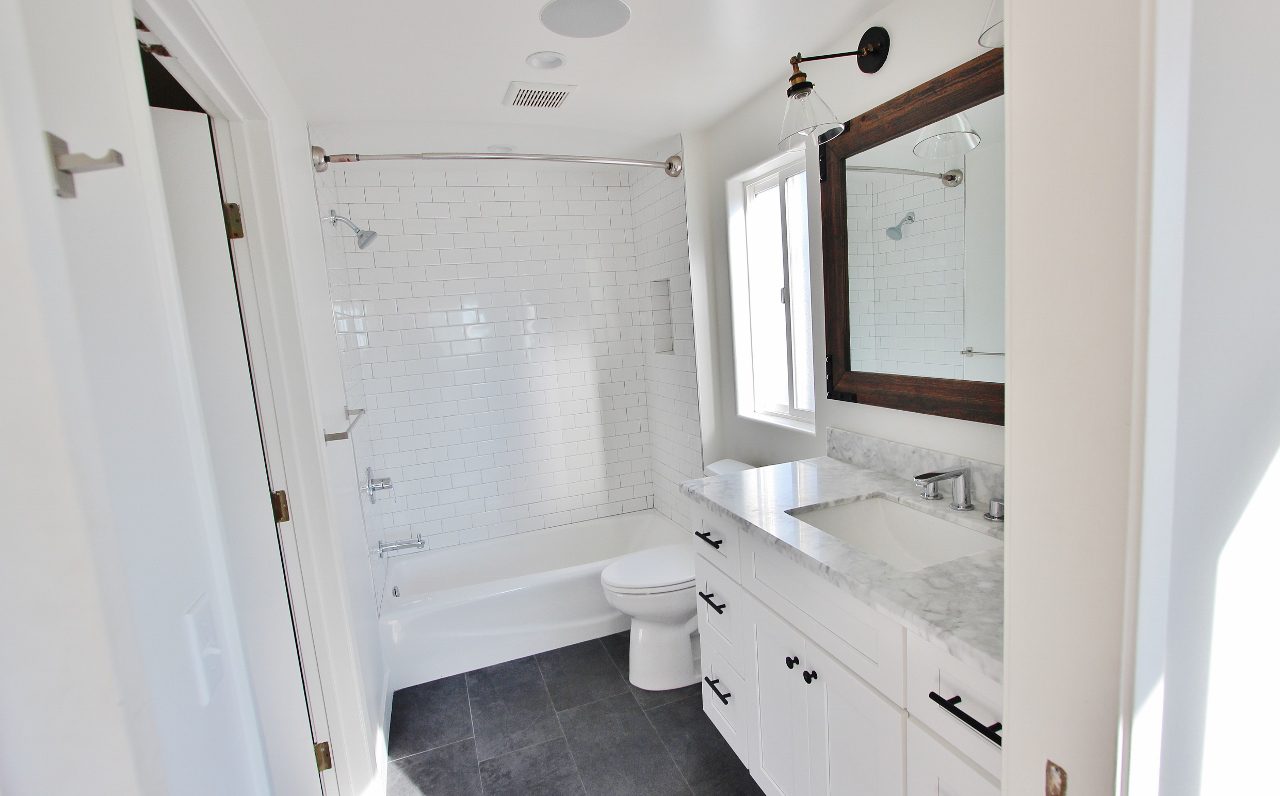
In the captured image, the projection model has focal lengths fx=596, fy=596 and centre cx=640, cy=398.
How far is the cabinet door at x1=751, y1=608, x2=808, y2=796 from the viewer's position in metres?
1.54

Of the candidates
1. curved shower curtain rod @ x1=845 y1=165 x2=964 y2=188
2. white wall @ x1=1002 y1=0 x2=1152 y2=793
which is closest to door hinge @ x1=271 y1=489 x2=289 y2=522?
white wall @ x1=1002 y1=0 x2=1152 y2=793

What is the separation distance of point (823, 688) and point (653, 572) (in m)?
1.15

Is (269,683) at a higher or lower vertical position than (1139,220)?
lower

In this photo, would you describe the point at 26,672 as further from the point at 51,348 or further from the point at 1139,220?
the point at 1139,220

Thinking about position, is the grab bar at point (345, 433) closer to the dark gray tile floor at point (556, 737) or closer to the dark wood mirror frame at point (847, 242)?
the dark gray tile floor at point (556, 737)

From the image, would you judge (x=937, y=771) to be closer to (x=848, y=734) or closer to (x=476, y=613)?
(x=848, y=734)

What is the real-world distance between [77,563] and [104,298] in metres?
0.34

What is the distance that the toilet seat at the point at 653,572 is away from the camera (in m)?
2.40

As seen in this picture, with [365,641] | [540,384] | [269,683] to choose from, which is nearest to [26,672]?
[269,683]

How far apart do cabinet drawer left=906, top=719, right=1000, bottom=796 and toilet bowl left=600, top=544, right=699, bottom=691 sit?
4.18 ft

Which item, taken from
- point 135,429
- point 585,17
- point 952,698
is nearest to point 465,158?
point 585,17

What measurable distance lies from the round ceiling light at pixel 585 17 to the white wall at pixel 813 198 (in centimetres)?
60

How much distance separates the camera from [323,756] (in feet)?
6.04

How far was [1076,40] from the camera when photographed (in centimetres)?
50
